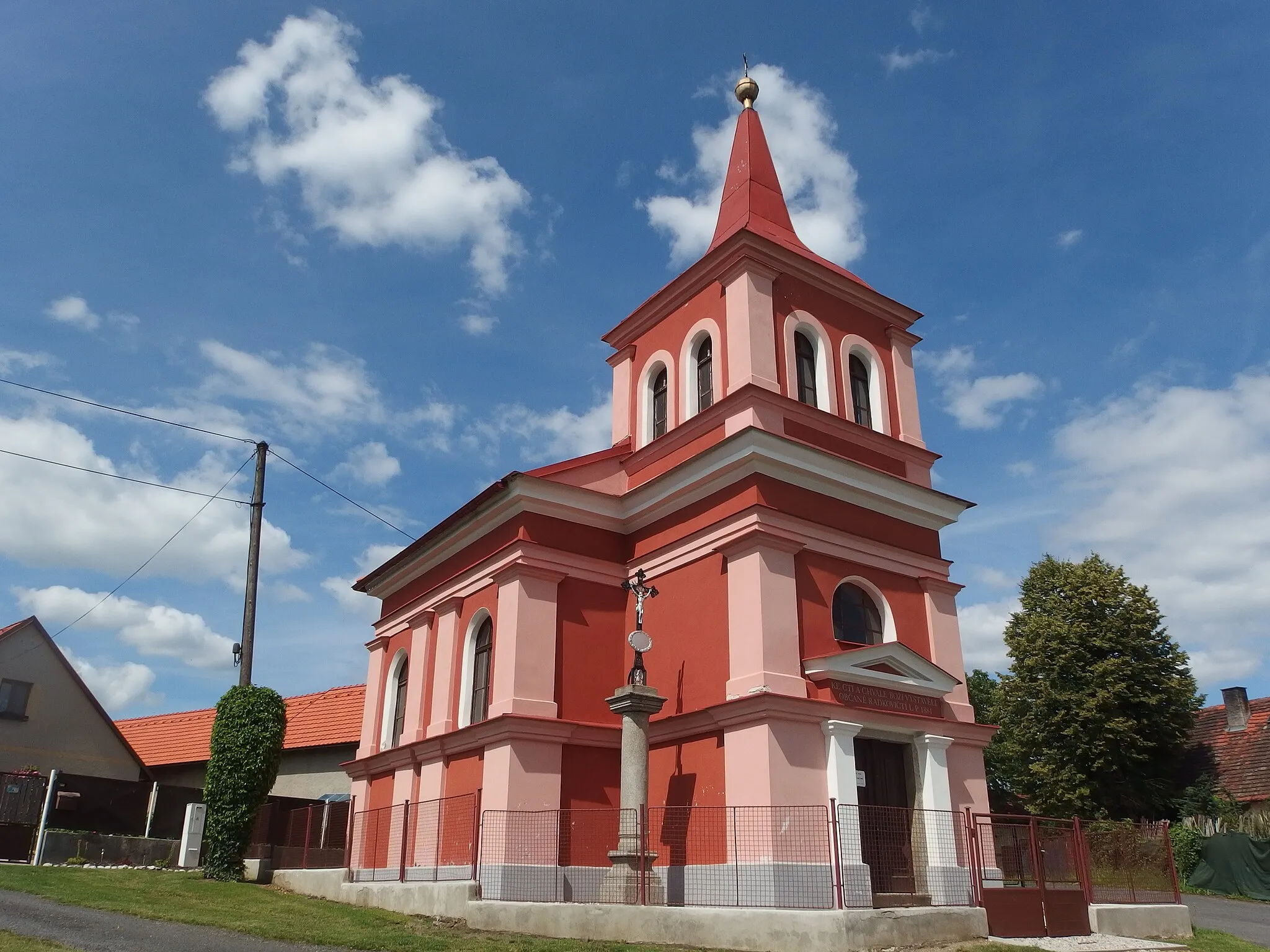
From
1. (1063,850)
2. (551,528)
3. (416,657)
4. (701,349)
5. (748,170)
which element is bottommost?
(1063,850)

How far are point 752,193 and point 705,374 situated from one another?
4.96 metres

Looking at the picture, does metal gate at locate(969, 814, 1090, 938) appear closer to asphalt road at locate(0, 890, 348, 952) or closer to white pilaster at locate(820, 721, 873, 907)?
white pilaster at locate(820, 721, 873, 907)

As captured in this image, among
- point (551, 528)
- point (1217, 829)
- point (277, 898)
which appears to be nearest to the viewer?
point (277, 898)

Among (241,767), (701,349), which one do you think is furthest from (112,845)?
(701,349)

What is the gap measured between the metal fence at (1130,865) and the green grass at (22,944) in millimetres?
13332

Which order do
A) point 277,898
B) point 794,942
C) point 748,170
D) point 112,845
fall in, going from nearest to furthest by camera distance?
point 794,942
point 277,898
point 112,845
point 748,170

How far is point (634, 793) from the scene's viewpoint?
48.3ft

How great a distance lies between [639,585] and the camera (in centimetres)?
1650

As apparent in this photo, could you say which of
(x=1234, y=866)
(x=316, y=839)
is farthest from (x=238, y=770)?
(x=1234, y=866)

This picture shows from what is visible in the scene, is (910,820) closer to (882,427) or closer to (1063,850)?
(1063,850)

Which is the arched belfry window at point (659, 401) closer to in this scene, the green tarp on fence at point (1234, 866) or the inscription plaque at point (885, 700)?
the inscription plaque at point (885, 700)

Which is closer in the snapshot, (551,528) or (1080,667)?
(551,528)

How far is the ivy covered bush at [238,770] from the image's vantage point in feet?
63.2

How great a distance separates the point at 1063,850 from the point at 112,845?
1821 centimetres
